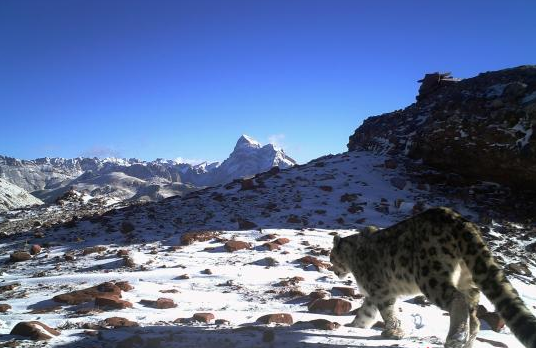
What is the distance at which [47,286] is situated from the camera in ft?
36.4

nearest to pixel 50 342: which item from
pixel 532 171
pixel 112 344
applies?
pixel 112 344

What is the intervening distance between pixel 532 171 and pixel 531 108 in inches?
149

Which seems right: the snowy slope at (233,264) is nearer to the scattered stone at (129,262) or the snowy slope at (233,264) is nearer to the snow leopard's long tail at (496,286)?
the scattered stone at (129,262)

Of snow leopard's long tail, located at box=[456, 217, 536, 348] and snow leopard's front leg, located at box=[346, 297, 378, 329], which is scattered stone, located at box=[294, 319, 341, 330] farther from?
snow leopard's long tail, located at box=[456, 217, 536, 348]

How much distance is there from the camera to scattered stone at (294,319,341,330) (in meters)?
7.73

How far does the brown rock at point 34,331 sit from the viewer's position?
6664 mm

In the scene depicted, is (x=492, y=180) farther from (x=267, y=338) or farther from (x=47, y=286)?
(x=47, y=286)

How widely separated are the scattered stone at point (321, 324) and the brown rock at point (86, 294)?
14.8 feet

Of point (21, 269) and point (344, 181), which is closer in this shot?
point (21, 269)

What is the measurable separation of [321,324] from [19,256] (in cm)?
1198

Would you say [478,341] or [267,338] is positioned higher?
[267,338]

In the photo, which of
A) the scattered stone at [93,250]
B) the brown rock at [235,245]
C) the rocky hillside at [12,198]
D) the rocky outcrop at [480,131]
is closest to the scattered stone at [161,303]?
the brown rock at [235,245]

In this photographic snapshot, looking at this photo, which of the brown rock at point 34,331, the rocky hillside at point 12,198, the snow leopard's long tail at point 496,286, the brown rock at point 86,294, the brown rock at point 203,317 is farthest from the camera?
the rocky hillside at point 12,198

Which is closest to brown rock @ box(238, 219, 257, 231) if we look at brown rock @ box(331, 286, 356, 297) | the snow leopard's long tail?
brown rock @ box(331, 286, 356, 297)
